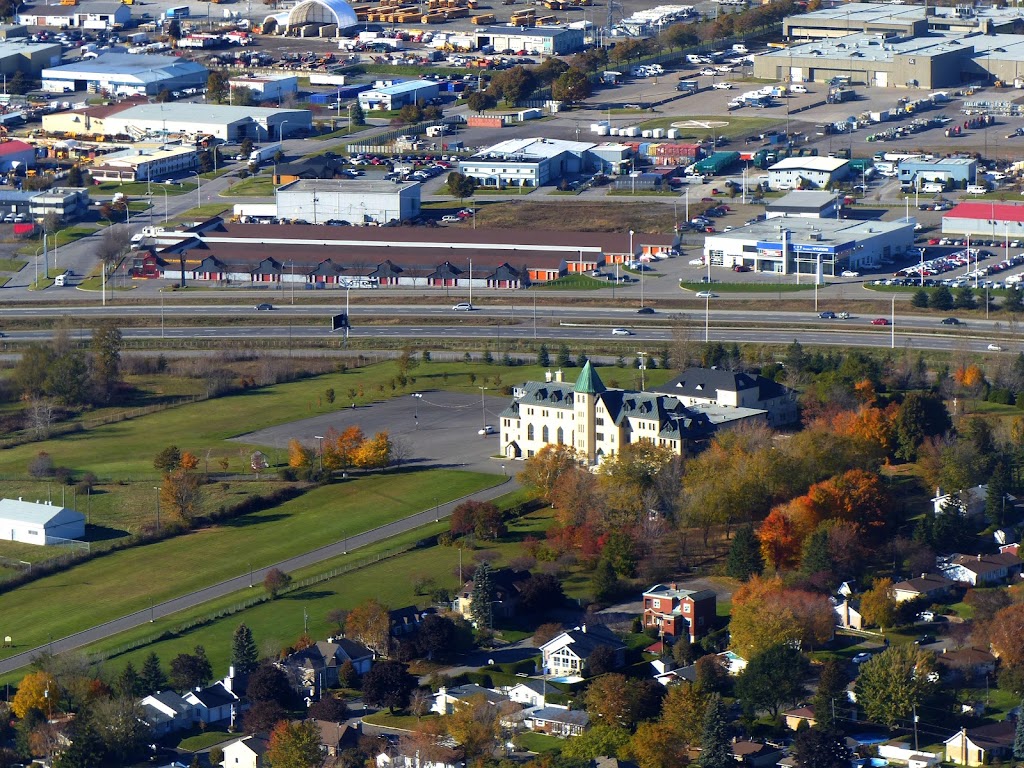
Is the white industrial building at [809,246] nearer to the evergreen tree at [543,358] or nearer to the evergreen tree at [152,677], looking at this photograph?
the evergreen tree at [543,358]

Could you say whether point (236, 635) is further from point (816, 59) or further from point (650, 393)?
point (816, 59)

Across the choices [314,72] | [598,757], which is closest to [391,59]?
[314,72]

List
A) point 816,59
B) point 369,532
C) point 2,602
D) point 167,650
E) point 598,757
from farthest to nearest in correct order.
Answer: point 816,59 → point 369,532 → point 2,602 → point 167,650 → point 598,757

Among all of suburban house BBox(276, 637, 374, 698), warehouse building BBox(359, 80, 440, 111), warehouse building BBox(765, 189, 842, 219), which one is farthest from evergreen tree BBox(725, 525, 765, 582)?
warehouse building BBox(359, 80, 440, 111)

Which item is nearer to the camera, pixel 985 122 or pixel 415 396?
pixel 415 396

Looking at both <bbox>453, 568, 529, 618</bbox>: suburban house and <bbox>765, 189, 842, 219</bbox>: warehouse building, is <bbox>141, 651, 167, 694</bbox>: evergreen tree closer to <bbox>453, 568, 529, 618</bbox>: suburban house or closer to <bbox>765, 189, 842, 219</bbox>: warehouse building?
<bbox>453, 568, 529, 618</bbox>: suburban house

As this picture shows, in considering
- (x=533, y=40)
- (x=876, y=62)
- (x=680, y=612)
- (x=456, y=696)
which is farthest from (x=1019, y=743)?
(x=533, y=40)
